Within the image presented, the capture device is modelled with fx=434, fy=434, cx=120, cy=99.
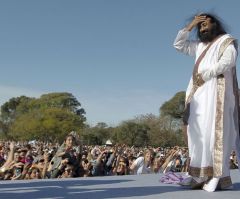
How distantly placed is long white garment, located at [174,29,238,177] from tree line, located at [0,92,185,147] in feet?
193

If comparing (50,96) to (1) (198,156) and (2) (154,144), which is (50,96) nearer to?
(2) (154,144)

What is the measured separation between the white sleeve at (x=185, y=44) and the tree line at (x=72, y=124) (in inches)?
2307

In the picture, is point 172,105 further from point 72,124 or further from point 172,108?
point 72,124

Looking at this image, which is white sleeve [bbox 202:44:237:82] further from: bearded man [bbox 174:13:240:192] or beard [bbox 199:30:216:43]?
beard [bbox 199:30:216:43]

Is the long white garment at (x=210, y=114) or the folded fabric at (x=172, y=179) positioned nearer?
the long white garment at (x=210, y=114)

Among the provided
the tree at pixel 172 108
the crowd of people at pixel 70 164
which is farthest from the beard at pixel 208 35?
the tree at pixel 172 108

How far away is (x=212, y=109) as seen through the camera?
5219 millimetres

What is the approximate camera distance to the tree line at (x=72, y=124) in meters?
70.5

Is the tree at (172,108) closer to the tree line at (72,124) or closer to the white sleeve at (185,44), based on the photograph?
the tree line at (72,124)

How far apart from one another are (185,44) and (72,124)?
8318 cm

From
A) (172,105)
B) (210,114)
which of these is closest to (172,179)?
(210,114)

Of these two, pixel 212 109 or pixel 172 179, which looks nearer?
pixel 212 109

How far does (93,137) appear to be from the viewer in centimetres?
7562

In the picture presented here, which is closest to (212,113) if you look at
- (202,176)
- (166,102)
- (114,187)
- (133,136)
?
(202,176)
